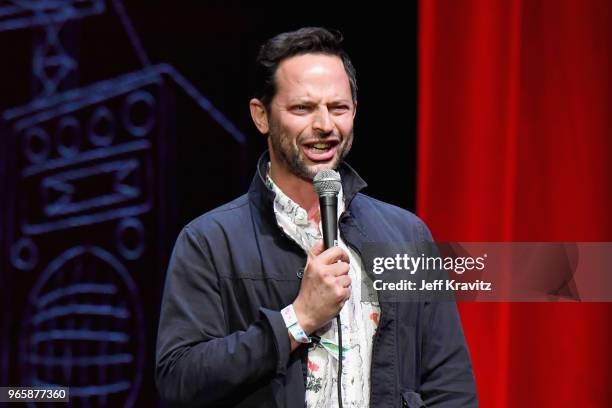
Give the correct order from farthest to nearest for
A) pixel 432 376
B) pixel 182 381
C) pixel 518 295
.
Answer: pixel 518 295 → pixel 432 376 → pixel 182 381

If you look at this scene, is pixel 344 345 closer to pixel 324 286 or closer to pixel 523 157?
pixel 324 286

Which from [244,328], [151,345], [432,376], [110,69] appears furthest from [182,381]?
[110,69]

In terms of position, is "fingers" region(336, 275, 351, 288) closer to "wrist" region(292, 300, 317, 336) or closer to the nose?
"wrist" region(292, 300, 317, 336)

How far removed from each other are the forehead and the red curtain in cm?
89

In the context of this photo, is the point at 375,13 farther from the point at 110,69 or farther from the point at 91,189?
the point at 91,189

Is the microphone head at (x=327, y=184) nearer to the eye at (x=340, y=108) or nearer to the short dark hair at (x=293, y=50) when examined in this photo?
the eye at (x=340, y=108)

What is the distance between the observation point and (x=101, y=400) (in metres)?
2.69

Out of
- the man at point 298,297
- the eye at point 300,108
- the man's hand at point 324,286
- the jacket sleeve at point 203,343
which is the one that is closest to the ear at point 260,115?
the man at point 298,297

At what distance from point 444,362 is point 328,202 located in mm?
420

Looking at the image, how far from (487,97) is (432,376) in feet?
3.78

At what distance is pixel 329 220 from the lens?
1496 millimetres

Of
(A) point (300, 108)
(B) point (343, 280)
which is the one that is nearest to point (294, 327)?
(B) point (343, 280)

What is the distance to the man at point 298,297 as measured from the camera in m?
1.51

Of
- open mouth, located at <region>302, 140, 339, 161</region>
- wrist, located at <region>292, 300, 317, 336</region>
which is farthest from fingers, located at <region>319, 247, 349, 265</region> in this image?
open mouth, located at <region>302, 140, 339, 161</region>
